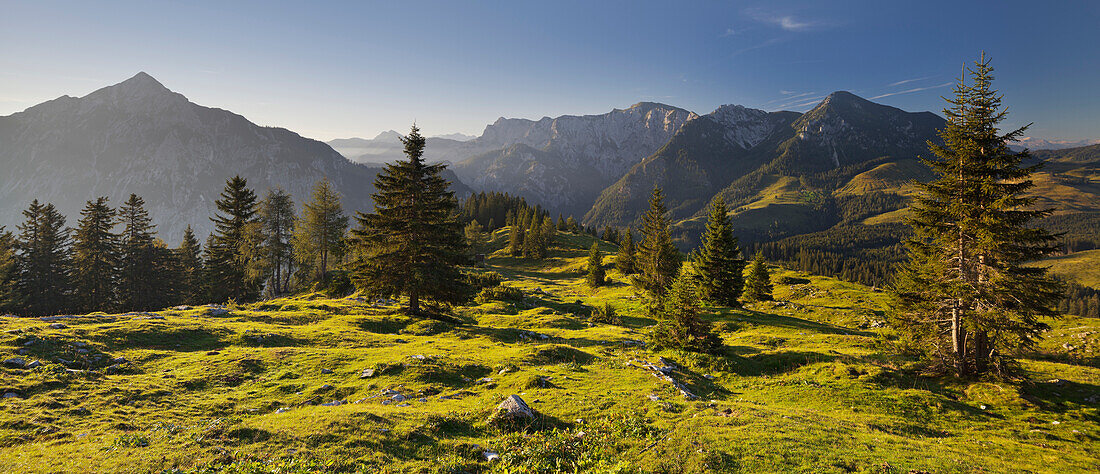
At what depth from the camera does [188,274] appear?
2456 inches

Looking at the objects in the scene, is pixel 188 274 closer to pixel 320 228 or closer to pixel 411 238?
pixel 320 228

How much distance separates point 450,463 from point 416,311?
73.4 feet

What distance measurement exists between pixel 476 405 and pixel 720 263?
3735 centimetres

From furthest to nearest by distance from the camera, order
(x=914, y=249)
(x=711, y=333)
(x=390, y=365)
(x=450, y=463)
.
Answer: (x=711, y=333) → (x=914, y=249) → (x=390, y=365) → (x=450, y=463)

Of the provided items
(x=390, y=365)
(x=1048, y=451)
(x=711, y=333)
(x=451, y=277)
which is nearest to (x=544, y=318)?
(x=451, y=277)

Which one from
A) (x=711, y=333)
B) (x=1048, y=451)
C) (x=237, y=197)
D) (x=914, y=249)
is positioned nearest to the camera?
(x=1048, y=451)

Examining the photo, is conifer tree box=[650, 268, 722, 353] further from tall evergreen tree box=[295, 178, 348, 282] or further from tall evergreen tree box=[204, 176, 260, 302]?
tall evergreen tree box=[204, 176, 260, 302]

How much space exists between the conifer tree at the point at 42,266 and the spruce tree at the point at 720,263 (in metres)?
78.4

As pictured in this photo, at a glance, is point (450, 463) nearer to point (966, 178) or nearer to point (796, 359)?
point (796, 359)

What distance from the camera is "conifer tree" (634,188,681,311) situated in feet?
149

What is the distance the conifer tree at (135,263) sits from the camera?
5134 cm

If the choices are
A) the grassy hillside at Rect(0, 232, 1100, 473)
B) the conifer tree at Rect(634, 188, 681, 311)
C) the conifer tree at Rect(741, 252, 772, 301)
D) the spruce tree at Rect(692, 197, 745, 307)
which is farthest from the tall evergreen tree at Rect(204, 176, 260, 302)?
the conifer tree at Rect(741, 252, 772, 301)

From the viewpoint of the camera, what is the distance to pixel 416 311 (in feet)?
99.5

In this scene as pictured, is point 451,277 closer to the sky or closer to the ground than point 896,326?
closer to the sky
